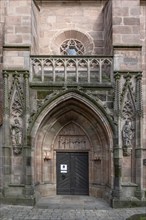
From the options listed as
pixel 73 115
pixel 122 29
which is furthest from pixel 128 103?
pixel 122 29

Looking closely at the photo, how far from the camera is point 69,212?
296 inches

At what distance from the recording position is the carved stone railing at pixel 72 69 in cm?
866

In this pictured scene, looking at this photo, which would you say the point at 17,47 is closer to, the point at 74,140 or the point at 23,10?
the point at 23,10

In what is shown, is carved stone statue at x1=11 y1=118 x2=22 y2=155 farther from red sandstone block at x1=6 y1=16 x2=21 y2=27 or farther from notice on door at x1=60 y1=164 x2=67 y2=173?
red sandstone block at x1=6 y1=16 x2=21 y2=27

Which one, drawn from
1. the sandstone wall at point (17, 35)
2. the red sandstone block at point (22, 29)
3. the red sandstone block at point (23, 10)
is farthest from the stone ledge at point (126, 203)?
the red sandstone block at point (23, 10)

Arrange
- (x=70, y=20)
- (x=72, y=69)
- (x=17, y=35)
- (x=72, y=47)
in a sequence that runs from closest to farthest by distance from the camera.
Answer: (x=17, y=35)
(x=72, y=69)
(x=70, y=20)
(x=72, y=47)

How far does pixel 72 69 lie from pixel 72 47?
222 cm

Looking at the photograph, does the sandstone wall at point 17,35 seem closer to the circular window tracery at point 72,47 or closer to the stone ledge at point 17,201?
the circular window tracery at point 72,47

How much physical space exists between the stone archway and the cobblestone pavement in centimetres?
86

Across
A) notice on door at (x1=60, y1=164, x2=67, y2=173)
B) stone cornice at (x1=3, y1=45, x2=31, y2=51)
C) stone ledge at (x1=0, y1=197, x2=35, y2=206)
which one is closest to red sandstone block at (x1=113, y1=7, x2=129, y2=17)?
stone cornice at (x1=3, y1=45, x2=31, y2=51)

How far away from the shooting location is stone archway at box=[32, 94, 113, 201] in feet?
28.1

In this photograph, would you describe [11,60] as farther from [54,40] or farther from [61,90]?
[54,40]

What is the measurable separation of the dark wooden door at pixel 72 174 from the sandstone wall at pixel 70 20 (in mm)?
4238

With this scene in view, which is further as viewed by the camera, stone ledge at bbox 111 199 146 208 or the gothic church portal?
the gothic church portal
